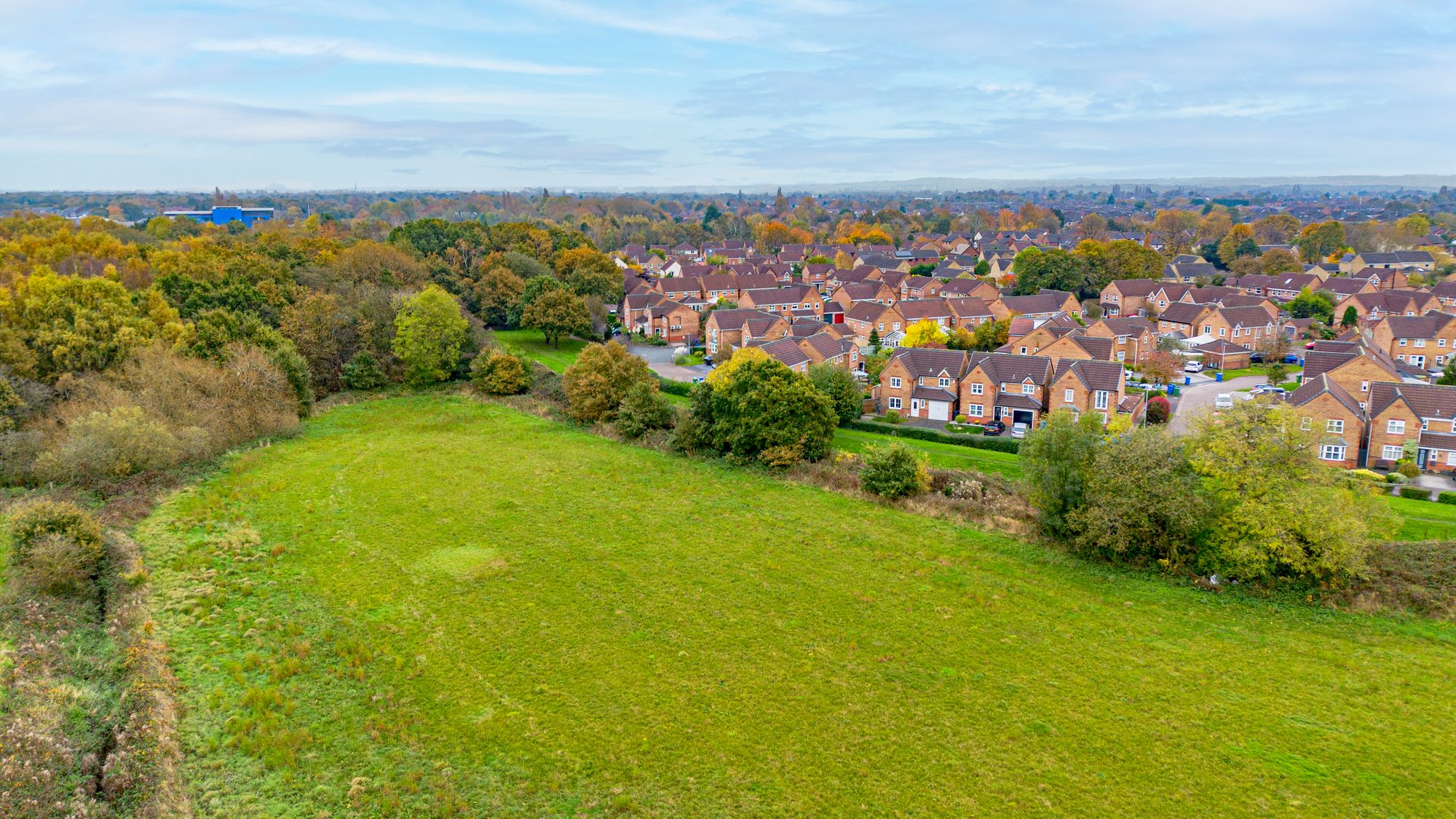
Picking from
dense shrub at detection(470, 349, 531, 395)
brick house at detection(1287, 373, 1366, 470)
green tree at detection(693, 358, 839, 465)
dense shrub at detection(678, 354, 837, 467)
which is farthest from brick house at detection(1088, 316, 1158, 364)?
dense shrub at detection(470, 349, 531, 395)

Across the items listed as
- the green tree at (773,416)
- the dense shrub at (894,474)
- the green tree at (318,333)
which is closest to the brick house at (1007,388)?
the green tree at (773,416)

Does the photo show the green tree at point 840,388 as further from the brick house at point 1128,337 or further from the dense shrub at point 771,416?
the brick house at point 1128,337

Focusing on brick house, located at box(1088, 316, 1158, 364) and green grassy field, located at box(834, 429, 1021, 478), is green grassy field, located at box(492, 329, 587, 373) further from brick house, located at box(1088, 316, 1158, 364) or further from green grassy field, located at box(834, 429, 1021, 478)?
brick house, located at box(1088, 316, 1158, 364)

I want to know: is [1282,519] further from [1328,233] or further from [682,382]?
[1328,233]

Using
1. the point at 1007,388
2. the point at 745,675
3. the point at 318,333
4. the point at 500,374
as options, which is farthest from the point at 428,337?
the point at 745,675

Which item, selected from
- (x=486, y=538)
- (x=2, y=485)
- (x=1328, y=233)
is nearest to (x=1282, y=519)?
(x=486, y=538)
